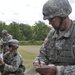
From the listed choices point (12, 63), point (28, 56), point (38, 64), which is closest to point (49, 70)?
point (38, 64)

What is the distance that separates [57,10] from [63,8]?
0.07m

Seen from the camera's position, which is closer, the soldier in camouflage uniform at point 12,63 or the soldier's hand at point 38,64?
the soldier's hand at point 38,64

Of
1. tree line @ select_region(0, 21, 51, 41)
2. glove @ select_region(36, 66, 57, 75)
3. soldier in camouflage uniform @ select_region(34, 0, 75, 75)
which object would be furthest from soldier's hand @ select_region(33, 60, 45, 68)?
tree line @ select_region(0, 21, 51, 41)

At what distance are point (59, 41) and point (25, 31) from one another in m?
97.0

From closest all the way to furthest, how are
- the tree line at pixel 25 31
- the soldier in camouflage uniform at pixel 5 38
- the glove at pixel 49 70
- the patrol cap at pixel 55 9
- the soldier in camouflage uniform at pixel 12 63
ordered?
the glove at pixel 49 70
the patrol cap at pixel 55 9
the soldier in camouflage uniform at pixel 12 63
the soldier in camouflage uniform at pixel 5 38
the tree line at pixel 25 31

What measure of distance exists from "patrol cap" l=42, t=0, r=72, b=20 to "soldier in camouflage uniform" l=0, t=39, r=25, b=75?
507 cm

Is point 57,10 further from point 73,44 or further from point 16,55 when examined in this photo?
point 16,55

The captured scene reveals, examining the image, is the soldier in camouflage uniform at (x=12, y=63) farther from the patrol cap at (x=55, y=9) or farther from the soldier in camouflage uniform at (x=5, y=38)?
the soldier in camouflage uniform at (x=5, y=38)

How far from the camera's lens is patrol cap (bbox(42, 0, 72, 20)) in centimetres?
425

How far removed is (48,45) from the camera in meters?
4.66

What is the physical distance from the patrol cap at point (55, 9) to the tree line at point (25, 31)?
84.8 meters

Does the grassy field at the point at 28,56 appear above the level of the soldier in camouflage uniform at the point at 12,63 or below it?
below

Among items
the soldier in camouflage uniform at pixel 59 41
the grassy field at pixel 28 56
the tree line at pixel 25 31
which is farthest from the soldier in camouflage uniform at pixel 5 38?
the tree line at pixel 25 31

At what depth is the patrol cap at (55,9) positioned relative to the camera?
4.25 m
